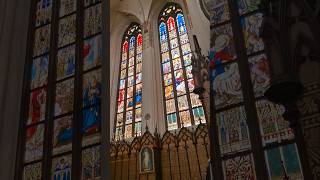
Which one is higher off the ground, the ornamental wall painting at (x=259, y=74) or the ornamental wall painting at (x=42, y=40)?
the ornamental wall painting at (x=42, y=40)

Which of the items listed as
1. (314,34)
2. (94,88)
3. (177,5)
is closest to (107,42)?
(94,88)

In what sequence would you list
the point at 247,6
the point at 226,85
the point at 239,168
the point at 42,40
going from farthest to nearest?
the point at 42,40
the point at 247,6
the point at 226,85
the point at 239,168

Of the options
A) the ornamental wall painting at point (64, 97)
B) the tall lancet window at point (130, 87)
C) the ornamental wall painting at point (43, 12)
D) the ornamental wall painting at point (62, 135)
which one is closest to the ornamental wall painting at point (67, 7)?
the ornamental wall painting at point (43, 12)

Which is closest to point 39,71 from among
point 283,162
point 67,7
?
point 67,7

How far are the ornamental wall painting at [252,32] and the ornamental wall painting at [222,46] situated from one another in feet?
0.76

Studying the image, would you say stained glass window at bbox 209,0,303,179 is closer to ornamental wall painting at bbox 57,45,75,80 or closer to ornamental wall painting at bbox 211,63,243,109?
ornamental wall painting at bbox 211,63,243,109

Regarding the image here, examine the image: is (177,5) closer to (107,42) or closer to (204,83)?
(204,83)

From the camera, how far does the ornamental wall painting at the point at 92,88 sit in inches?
284

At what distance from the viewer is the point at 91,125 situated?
7004 millimetres

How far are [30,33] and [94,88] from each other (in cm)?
275

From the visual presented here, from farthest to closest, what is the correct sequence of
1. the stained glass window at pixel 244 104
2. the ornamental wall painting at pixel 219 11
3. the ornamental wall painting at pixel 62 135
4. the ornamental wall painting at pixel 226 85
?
the ornamental wall painting at pixel 62 135 → the ornamental wall painting at pixel 219 11 → the ornamental wall painting at pixel 226 85 → the stained glass window at pixel 244 104

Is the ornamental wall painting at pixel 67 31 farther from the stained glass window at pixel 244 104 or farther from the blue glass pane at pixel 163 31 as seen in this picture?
the blue glass pane at pixel 163 31

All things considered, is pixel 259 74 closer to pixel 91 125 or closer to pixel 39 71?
pixel 91 125

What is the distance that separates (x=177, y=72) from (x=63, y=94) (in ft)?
21.3
